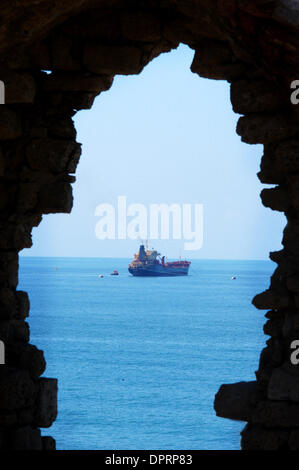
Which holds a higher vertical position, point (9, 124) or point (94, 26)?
point (94, 26)

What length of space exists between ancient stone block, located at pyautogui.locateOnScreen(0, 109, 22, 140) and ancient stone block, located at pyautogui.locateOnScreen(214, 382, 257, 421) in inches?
114

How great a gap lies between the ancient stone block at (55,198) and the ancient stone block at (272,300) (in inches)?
78.1

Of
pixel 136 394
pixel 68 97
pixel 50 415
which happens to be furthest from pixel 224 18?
pixel 136 394

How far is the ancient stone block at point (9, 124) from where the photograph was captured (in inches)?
245

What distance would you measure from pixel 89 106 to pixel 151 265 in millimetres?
86902

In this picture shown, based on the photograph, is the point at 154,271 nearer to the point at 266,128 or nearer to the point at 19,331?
the point at 19,331

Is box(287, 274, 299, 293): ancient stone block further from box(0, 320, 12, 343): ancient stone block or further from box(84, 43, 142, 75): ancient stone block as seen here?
box(0, 320, 12, 343): ancient stone block

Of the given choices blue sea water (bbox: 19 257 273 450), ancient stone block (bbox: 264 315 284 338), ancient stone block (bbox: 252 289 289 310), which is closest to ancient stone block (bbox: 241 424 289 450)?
ancient stone block (bbox: 264 315 284 338)

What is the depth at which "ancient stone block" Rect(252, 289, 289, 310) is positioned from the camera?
18.9ft

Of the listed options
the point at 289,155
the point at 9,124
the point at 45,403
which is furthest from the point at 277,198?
the point at 45,403

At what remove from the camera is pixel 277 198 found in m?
6.09

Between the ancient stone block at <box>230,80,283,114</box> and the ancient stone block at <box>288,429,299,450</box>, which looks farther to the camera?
the ancient stone block at <box>230,80,283,114</box>
